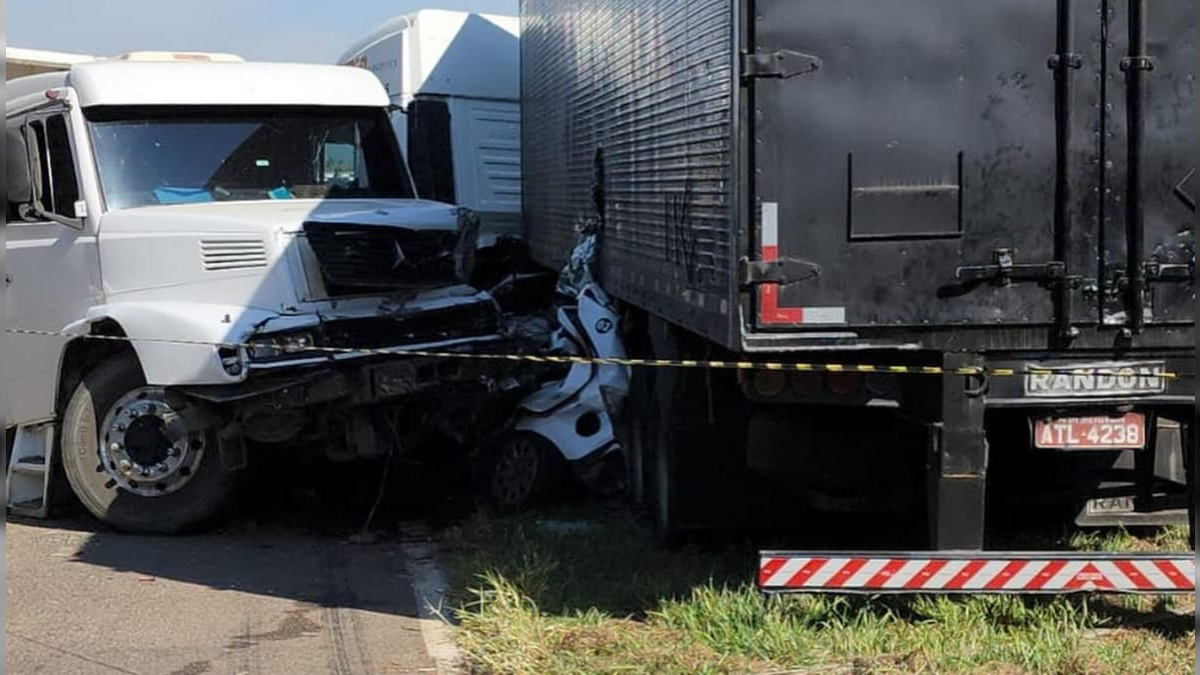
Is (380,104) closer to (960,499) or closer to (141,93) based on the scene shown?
(141,93)

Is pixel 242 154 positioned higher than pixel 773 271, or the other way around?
pixel 242 154

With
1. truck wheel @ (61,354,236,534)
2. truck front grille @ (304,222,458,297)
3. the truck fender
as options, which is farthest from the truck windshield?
truck wheel @ (61,354,236,534)

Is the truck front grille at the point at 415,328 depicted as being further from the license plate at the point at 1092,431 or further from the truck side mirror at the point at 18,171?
the license plate at the point at 1092,431

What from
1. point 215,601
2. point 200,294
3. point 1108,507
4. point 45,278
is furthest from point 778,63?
point 45,278

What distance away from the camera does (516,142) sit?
1455cm

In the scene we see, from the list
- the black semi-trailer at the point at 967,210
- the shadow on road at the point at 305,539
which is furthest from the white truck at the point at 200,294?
the black semi-trailer at the point at 967,210

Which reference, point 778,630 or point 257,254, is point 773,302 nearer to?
point 778,630

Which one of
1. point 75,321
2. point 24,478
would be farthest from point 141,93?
point 24,478

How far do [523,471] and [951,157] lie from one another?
14.1ft

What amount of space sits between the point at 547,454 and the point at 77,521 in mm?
3229

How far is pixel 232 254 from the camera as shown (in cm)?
859

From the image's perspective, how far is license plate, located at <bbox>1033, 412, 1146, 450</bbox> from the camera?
5762 mm

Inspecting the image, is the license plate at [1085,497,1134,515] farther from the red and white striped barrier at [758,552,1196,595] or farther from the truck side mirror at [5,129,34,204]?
the truck side mirror at [5,129,34,204]

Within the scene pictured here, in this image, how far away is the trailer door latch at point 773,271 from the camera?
552cm
